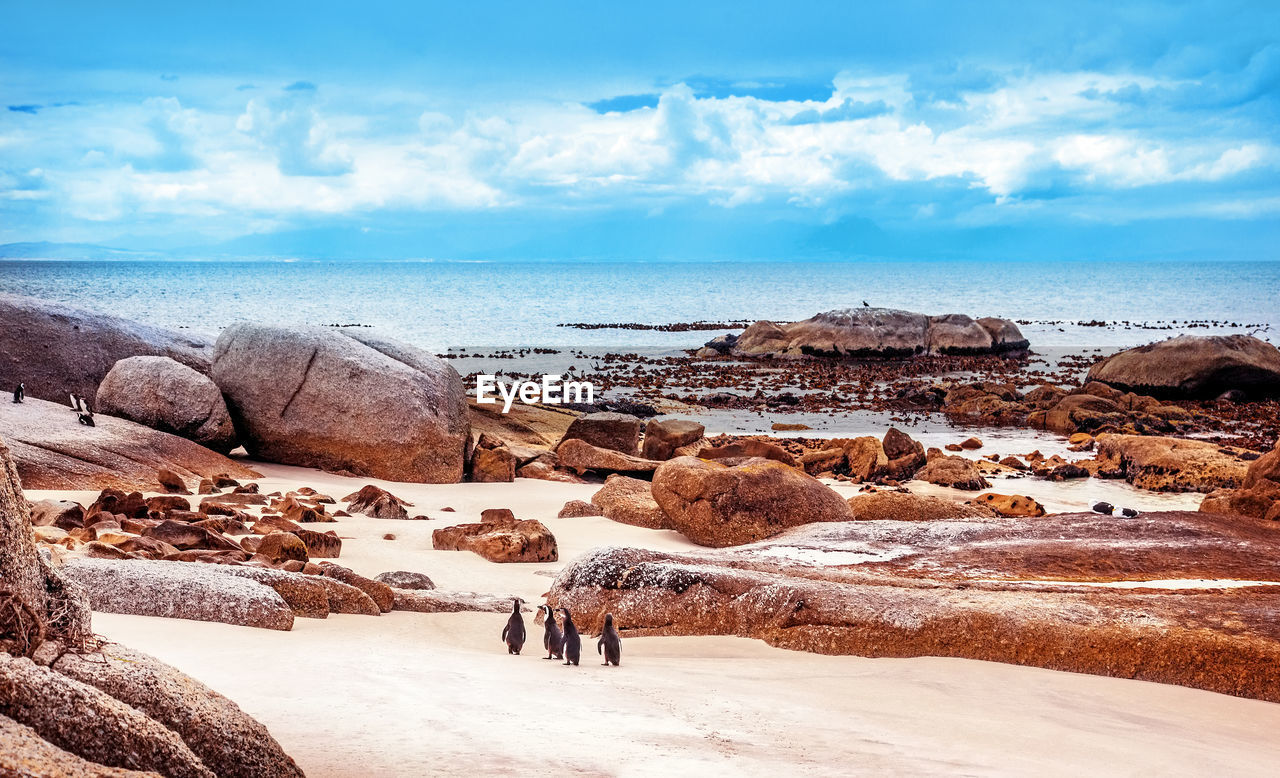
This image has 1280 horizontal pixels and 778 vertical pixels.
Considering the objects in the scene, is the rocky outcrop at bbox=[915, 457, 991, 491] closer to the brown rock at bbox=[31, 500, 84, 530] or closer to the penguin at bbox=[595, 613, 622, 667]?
the penguin at bbox=[595, 613, 622, 667]

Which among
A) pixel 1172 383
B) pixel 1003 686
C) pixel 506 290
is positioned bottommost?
pixel 1003 686

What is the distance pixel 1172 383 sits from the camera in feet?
95.5

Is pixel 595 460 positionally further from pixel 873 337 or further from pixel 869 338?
pixel 873 337

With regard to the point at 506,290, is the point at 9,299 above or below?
below

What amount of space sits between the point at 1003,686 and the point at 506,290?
111544 mm

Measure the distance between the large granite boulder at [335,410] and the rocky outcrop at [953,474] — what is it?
676 centimetres

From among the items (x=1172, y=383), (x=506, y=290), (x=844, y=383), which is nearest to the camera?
(x=1172, y=383)

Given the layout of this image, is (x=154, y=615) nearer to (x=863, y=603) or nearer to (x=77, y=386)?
(x=863, y=603)

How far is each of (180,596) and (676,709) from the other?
125 inches

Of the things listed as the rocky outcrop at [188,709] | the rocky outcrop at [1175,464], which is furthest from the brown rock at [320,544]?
the rocky outcrop at [1175,464]

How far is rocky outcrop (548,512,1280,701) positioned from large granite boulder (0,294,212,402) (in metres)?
11.0

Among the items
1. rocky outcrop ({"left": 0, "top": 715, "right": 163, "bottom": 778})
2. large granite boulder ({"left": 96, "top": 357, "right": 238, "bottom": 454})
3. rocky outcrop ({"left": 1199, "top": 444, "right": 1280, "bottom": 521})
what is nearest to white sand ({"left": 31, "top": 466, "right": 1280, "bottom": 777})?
rocky outcrop ({"left": 0, "top": 715, "right": 163, "bottom": 778})

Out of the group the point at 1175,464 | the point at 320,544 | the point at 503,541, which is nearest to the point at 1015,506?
the point at 1175,464

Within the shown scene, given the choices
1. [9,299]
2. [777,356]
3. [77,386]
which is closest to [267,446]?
[77,386]
